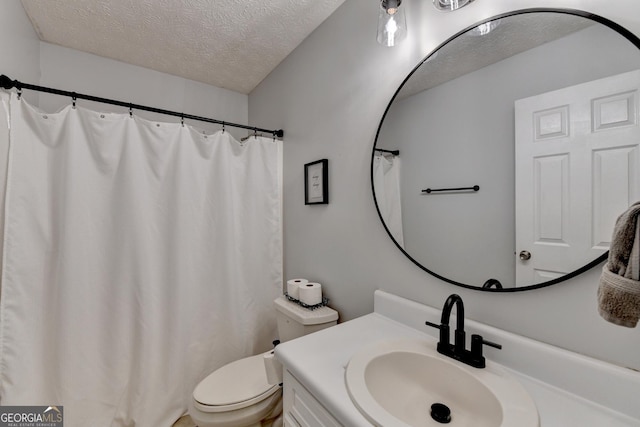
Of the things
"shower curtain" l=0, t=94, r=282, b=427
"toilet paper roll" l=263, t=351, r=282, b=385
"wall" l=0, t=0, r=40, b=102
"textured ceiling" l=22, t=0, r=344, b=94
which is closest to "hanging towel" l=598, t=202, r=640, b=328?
"toilet paper roll" l=263, t=351, r=282, b=385

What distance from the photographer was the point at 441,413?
29.5 inches

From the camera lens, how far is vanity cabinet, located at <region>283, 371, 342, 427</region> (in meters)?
0.73

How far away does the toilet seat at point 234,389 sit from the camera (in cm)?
119

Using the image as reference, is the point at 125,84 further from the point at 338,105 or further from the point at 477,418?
the point at 477,418

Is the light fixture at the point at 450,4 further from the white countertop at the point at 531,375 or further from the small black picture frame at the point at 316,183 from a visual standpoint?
the white countertop at the point at 531,375

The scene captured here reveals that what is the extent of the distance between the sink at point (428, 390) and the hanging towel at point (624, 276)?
0.31 metres

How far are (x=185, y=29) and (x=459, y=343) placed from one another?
2.10m

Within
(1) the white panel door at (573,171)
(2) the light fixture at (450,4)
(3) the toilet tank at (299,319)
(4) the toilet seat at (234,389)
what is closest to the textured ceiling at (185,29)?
(2) the light fixture at (450,4)

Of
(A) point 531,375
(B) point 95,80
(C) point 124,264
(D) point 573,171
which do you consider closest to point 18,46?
(B) point 95,80

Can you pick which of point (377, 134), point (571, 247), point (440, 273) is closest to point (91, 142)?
point (377, 134)

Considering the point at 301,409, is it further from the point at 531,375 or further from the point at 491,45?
the point at 491,45

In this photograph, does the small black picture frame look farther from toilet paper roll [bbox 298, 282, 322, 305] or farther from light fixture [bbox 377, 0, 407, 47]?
light fixture [bbox 377, 0, 407, 47]

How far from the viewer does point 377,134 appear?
3.95 ft

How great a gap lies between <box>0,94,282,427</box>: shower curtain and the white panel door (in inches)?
59.3
